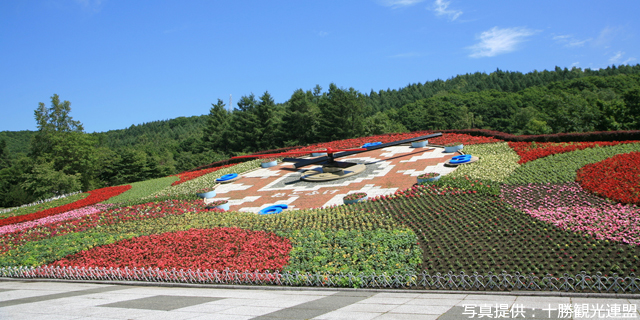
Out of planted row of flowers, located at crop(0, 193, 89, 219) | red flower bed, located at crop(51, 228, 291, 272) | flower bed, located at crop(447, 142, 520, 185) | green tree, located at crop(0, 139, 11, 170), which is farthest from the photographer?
green tree, located at crop(0, 139, 11, 170)

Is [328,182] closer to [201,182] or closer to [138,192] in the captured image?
A: [201,182]


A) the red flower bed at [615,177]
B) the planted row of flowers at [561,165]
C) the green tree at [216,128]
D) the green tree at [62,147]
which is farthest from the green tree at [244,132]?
the red flower bed at [615,177]

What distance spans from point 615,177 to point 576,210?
4.52 metres

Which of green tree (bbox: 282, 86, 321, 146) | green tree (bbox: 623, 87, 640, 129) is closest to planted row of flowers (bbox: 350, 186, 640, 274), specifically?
green tree (bbox: 623, 87, 640, 129)

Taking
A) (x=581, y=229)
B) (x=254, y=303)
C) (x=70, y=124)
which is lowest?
(x=581, y=229)

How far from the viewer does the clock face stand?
66.7ft

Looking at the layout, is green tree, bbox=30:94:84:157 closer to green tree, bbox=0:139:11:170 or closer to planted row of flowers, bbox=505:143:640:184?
green tree, bbox=0:139:11:170

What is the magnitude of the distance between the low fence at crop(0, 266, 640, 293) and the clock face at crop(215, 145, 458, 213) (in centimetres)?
898

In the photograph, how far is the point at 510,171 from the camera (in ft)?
63.4

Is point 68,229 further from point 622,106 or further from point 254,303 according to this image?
point 622,106

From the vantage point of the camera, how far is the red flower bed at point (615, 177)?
1305cm

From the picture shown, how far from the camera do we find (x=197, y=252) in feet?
40.7

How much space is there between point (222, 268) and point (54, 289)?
443 cm

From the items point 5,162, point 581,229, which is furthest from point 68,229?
point 5,162
